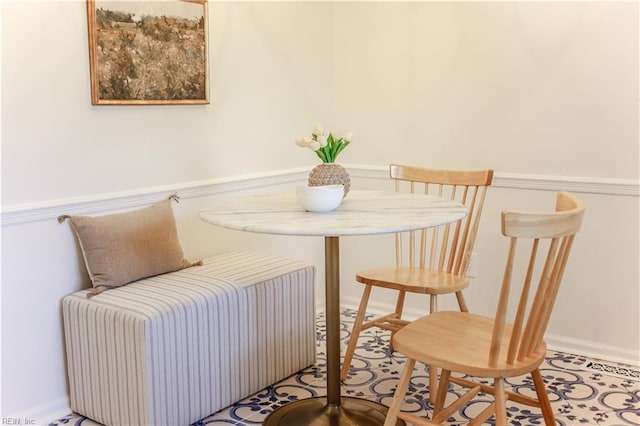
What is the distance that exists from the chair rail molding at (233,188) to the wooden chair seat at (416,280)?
2.41ft

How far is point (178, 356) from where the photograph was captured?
8.21 ft

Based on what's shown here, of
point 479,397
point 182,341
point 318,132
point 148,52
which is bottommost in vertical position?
point 479,397

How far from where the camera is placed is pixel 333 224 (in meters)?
2.21

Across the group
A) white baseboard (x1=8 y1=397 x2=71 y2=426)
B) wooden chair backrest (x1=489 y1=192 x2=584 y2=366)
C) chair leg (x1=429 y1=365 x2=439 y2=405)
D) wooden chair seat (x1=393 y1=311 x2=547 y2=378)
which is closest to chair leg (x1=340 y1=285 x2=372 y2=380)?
chair leg (x1=429 y1=365 x2=439 y2=405)

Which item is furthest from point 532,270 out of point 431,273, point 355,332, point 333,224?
point 355,332

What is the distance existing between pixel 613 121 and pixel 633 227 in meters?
0.48

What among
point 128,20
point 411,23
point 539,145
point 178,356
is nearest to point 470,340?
point 178,356

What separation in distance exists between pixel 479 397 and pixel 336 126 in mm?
1806

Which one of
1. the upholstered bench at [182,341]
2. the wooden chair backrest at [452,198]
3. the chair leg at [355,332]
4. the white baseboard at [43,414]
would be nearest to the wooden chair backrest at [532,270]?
the wooden chair backrest at [452,198]

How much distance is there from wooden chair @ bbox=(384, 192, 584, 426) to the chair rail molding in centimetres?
101

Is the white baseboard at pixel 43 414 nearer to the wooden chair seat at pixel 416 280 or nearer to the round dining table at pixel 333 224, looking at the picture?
the round dining table at pixel 333 224

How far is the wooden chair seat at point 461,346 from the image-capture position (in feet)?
6.51

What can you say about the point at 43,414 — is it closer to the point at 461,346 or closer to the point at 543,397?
the point at 461,346

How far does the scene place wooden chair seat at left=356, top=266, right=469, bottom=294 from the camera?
9.09ft
